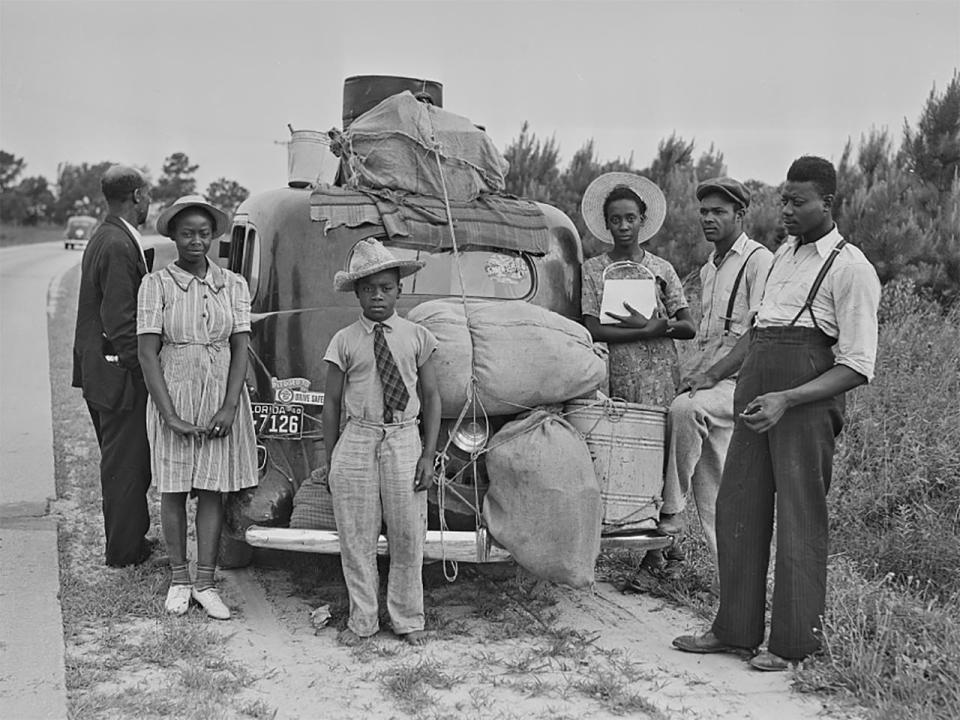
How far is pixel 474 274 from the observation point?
6242 millimetres

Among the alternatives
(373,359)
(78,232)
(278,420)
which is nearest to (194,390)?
(278,420)

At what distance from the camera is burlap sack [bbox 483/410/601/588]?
4926mm

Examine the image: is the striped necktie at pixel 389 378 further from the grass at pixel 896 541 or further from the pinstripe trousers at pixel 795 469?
the grass at pixel 896 541

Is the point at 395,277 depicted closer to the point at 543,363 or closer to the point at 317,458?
the point at 543,363

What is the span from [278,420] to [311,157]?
2.17m

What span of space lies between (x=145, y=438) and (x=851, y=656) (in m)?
3.94

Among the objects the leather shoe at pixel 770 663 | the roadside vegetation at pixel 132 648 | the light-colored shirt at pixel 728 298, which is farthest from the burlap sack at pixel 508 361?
the roadside vegetation at pixel 132 648

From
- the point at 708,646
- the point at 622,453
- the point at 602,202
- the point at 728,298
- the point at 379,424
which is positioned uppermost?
the point at 602,202

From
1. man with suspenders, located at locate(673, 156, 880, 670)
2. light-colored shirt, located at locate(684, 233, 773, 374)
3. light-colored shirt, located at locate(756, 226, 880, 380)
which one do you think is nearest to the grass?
man with suspenders, located at locate(673, 156, 880, 670)

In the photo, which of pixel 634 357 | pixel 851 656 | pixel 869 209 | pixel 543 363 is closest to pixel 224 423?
pixel 543 363

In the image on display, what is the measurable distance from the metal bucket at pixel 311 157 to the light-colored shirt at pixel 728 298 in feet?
8.96

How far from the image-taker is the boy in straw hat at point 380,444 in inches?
196

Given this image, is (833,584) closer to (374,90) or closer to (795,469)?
(795,469)

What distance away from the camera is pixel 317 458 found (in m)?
5.74
